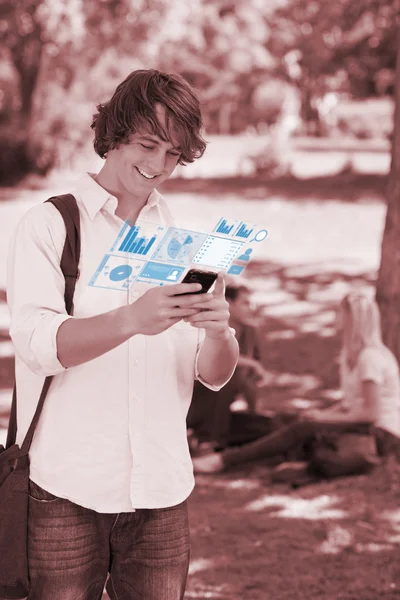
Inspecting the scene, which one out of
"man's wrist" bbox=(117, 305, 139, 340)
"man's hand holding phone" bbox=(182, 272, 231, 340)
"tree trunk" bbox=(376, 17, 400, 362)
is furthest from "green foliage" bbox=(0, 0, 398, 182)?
"man's wrist" bbox=(117, 305, 139, 340)

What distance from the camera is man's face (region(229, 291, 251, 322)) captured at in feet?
19.0

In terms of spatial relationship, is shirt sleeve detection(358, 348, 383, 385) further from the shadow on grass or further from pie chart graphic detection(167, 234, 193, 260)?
pie chart graphic detection(167, 234, 193, 260)

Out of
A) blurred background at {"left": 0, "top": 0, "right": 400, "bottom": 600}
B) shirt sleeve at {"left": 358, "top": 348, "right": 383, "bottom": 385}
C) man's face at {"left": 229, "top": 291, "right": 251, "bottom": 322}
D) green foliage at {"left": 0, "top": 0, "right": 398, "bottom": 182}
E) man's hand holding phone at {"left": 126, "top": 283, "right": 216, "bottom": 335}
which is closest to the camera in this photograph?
man's hand holding phone at {"left": 126, "top": 283, "right": 216, "bottom": 335}

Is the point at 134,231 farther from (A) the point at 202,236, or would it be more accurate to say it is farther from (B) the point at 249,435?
(B) the point at 249,435

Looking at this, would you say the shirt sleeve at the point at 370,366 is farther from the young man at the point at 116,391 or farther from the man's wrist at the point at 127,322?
the man's wrist at the point at 127,322

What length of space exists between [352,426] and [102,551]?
315 cm

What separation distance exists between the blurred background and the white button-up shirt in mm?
253

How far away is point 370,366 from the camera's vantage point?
5.07 m

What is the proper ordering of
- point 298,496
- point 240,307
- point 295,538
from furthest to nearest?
point 240,307 < point 298,496 < point 295,538

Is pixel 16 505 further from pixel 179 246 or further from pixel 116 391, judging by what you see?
pixel 179 246

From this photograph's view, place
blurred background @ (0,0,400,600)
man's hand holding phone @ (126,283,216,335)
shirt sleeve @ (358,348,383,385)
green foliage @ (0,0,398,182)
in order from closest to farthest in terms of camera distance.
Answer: man's hand holding phone @ (126,283,216,335)
blurred background @ (0,0,400,600)
shirt sleeve @ (358,348,383,385)
green foliage @ (0,0,398,182)

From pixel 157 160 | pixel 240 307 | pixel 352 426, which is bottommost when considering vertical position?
pixel 352 426

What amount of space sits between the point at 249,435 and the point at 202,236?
397 cm
